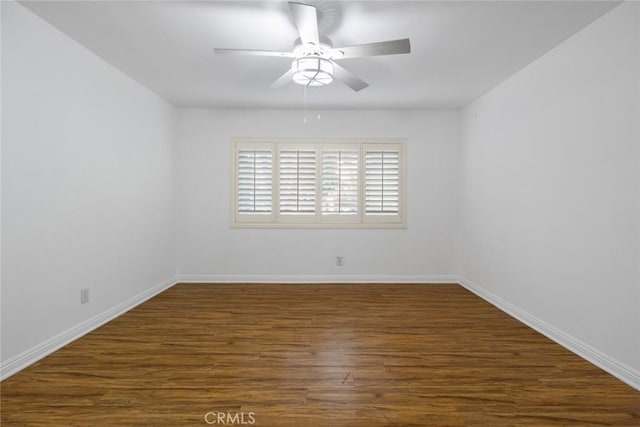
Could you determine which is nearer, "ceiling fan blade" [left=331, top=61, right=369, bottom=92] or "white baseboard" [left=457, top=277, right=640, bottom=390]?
"white baseboard" [left=457, top=277, right=640, bottom=390]

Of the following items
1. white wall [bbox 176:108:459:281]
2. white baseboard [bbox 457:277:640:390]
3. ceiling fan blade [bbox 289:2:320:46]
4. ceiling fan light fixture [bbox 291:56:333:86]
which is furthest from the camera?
white wall [bbox 176:108:459:281]

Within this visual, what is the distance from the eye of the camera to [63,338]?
244cm

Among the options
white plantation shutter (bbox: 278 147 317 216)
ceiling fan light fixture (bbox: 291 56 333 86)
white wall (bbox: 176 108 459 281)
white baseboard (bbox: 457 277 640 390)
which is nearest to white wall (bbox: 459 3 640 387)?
white baseboard (bbox: 457 277 640 390)

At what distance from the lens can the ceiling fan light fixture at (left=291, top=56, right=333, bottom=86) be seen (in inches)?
91.3

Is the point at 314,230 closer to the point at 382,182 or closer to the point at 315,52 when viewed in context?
the point at 382,182

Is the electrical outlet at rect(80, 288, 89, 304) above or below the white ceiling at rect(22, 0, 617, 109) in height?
below

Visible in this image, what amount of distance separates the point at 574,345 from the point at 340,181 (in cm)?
309

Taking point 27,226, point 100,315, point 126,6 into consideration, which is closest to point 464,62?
point 126,6

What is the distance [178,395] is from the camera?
71.4 inches

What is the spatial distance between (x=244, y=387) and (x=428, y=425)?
1072mm

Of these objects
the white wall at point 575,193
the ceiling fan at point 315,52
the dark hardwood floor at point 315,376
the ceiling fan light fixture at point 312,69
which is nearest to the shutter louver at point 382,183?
the white wall at point 575,193

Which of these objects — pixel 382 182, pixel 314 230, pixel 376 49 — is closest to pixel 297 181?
pixel 314 230

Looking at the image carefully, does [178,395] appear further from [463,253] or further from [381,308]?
[463,253]

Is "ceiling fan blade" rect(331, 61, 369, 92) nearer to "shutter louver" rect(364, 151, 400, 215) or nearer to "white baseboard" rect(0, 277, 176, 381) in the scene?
"shutter louver" rect(364, 151, 400, 215)
